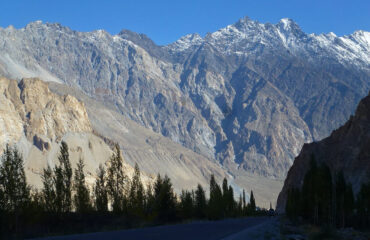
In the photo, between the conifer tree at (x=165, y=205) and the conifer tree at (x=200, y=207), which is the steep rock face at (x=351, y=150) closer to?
the conifer tree at (x=200, y=207)

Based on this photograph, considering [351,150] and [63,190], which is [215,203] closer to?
[63,190]

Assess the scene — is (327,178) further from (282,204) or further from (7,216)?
(282,204)

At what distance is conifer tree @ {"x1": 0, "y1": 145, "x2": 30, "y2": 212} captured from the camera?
51938 mm

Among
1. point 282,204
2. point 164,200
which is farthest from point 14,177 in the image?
point 282,204

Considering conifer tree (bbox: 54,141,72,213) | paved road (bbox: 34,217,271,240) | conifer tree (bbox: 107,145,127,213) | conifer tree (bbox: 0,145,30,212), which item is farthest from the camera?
conifer tree (bbox: 107,145,127,213)

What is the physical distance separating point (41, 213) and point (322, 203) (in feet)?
144

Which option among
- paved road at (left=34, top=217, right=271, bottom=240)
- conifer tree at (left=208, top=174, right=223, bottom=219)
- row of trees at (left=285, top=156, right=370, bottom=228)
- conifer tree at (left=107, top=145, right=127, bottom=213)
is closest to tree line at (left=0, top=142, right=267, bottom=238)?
conifer tree at (left=107, top=145, right=127, bottom=213)

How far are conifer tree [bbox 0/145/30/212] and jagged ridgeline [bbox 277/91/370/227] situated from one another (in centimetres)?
4384

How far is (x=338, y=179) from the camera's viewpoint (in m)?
78.4

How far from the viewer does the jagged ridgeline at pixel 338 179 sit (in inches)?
3024

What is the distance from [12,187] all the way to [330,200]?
47.3m

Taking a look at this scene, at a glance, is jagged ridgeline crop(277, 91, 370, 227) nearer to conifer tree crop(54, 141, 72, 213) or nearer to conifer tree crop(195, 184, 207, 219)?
conifer tree crop(195, 184, 207, 219)

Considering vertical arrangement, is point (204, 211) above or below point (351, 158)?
below

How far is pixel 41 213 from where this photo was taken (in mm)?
56594
